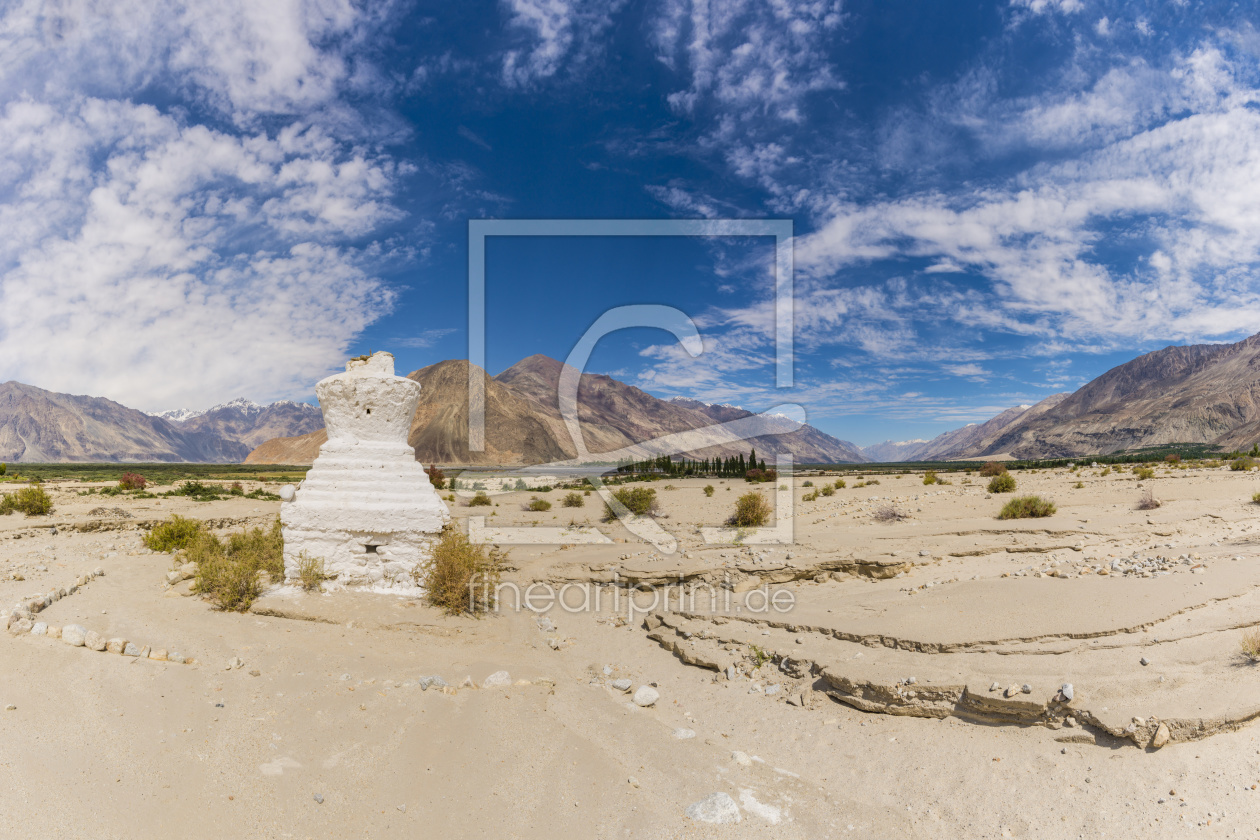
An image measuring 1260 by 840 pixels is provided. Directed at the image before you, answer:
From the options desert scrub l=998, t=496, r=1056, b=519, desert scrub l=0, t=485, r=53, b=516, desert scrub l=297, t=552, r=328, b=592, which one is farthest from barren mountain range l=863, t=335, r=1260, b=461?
desert scrub l=0, t=485, r=53, b=516

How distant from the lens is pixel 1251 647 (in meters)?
4.66

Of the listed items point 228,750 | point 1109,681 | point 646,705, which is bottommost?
point 646,705

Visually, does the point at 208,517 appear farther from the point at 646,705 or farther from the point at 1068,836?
the point at 1068,836

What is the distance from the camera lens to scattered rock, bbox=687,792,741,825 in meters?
3.94

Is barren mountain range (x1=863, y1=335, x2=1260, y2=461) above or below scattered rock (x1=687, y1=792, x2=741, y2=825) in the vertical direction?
above

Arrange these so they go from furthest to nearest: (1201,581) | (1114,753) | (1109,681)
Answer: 1. (1201,581)
2. (1109,681)
3. (1114,753)

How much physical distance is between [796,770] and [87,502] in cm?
2472

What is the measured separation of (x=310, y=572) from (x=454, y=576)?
1850 millimetres

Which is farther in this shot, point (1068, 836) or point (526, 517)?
point (526, 517)

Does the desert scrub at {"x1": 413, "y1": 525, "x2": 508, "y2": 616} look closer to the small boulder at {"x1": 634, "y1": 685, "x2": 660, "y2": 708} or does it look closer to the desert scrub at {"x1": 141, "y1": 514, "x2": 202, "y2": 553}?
the small boulder at {"x1": 634, "y1": 685, "x2": 660, "y2": 708}

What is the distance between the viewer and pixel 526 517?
20.2 metres

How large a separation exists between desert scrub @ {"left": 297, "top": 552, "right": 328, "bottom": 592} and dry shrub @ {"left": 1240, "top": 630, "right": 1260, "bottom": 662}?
9.65 m

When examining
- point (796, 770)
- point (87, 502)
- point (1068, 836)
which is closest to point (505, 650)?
point (796, 770)

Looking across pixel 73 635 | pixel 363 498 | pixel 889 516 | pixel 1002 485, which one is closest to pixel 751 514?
pixel 889 516
